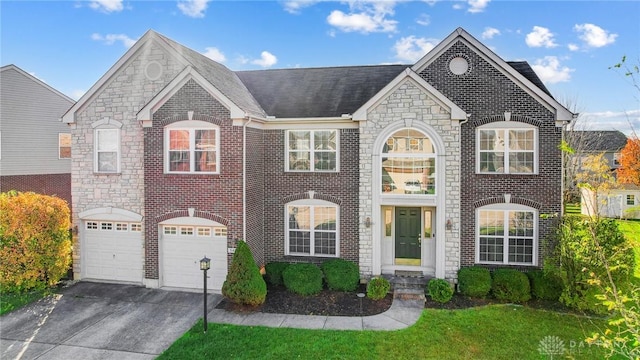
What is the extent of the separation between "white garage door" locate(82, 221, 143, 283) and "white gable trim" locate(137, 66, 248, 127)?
4000mm

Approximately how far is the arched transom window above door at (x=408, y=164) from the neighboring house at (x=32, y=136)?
18262 mm

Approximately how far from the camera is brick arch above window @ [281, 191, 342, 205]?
14.7 metres

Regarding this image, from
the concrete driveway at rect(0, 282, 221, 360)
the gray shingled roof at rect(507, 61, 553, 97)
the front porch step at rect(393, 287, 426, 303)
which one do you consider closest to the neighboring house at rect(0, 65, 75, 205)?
the concrete driveway at rect(0, 282, 221, 360)

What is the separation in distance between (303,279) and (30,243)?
909cm

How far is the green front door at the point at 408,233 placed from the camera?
14.6 metres

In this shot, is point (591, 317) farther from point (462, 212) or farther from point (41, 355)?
point (41, 355)

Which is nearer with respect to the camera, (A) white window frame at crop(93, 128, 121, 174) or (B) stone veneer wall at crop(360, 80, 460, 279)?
(B) stone veneer wall at crop(360, 80, 460, 279)

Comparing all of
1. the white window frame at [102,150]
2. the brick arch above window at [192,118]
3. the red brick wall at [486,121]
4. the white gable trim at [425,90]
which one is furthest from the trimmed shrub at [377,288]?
the white window frame at [102,150]

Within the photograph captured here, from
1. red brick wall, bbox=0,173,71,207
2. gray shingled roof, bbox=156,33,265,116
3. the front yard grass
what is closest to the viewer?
the front yard grass

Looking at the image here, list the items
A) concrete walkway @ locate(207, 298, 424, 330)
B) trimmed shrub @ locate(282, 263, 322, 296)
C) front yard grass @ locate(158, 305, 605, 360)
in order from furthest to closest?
trimmed shrub @ locate(282, 263, 322, 296), concrete walkway @ locate(207, 298, 424, 330), front yard grass @ locate(158, 305, 605, 360)

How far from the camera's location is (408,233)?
1470 cm

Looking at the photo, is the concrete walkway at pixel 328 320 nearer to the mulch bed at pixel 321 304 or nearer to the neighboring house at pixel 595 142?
the mulch bed at pixel 321 304

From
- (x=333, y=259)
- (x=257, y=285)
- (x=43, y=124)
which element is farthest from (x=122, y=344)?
(x=43, y=124)

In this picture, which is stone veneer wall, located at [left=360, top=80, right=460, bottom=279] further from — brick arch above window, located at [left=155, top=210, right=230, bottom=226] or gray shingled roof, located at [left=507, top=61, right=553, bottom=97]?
brick arch above window, located at [left=155, top=210, right=230, bottom=226]
